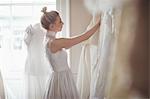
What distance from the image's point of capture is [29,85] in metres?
1.63

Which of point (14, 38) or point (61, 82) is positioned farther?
point (14, 38)

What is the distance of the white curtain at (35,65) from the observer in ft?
5.13

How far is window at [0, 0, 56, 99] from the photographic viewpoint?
1.68 m

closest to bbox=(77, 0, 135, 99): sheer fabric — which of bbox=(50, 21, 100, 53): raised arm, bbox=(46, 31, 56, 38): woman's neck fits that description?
bbox=(50, 21, 100, 53): raised arm

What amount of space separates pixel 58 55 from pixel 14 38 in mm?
471

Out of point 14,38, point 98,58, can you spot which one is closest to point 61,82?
point 98,58

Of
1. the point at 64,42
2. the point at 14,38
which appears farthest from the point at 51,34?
the point at 14,38

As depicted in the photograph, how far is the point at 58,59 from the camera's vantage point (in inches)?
53.4

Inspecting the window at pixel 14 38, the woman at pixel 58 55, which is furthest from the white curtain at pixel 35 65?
the woman at pixel 58 55

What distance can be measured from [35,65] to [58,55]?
1.02 ft

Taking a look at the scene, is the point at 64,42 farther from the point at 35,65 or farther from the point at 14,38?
the point at 14,38

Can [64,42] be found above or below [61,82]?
above

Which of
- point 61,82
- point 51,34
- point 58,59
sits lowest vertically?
point 61,82

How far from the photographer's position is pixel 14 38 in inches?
66.5
